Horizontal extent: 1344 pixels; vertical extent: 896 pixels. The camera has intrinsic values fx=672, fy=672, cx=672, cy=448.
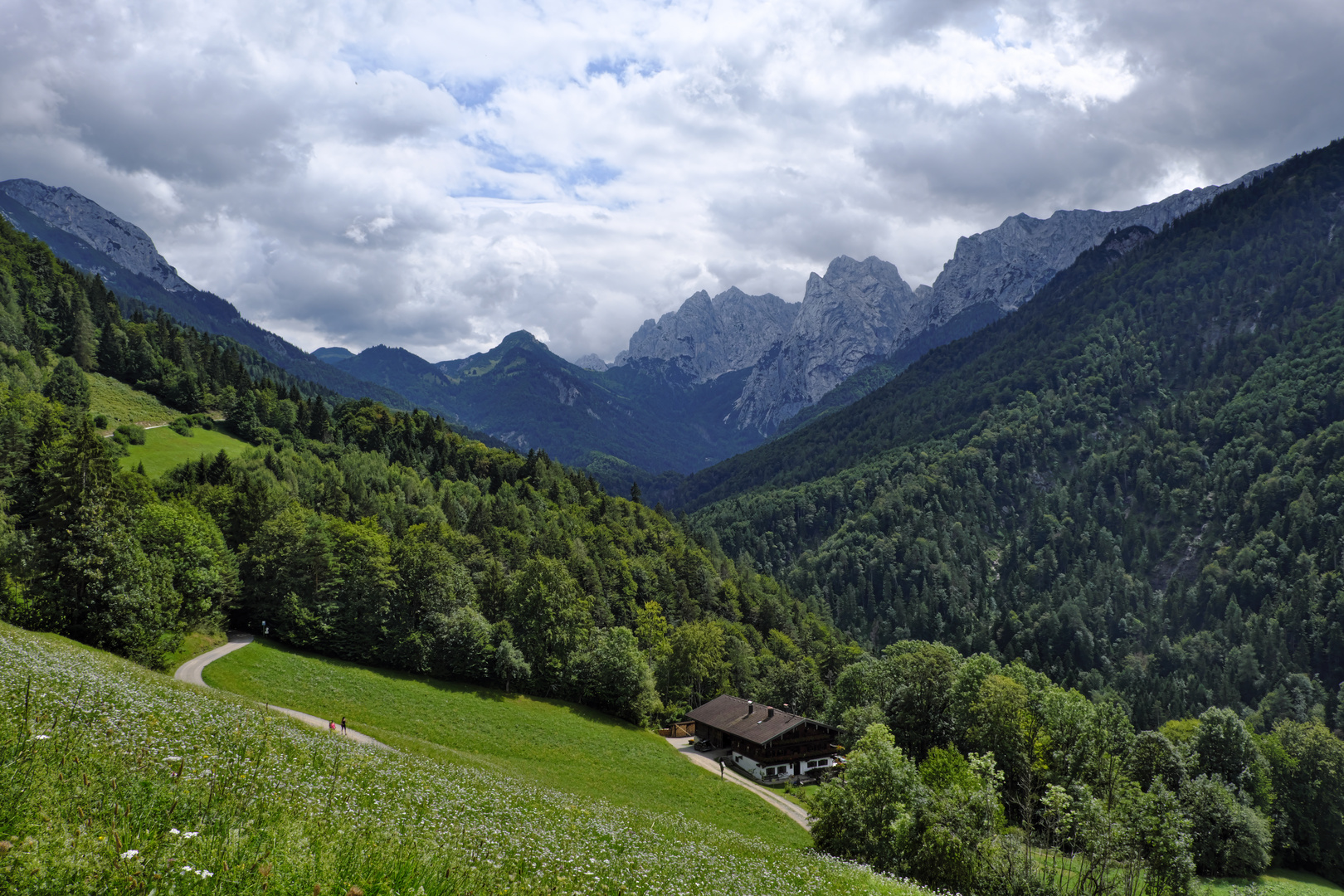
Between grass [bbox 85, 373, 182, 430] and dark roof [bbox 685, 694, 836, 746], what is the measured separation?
93965 millimetres

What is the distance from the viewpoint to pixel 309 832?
404 inches

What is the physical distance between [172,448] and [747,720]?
297ft

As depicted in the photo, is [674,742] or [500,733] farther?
[674,742]

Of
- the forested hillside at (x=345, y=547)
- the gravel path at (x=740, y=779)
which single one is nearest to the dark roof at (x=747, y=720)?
the gravel path at (x=740, y=779)

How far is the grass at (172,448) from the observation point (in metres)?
89.0

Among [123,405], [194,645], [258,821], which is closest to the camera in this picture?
[258,821]

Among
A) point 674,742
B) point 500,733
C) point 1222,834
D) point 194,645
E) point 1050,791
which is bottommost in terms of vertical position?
point 674,742

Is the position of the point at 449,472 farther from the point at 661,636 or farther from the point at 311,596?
the point at 311,596

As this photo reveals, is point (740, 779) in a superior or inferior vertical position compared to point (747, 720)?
inferior

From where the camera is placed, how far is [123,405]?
111 metres

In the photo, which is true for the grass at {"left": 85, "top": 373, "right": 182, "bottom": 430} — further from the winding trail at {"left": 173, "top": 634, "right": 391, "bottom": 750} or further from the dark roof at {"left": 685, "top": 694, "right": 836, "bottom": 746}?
the dark roof at {"left": 685, "top": 694, "right": 836, "bottom": 746}

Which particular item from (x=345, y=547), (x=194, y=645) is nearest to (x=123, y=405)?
(x=345, y=547)

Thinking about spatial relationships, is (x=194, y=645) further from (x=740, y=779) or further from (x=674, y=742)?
(x=740, y=779)

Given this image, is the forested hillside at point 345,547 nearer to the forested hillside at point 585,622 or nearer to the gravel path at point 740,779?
the forested hillside at point 585,622
